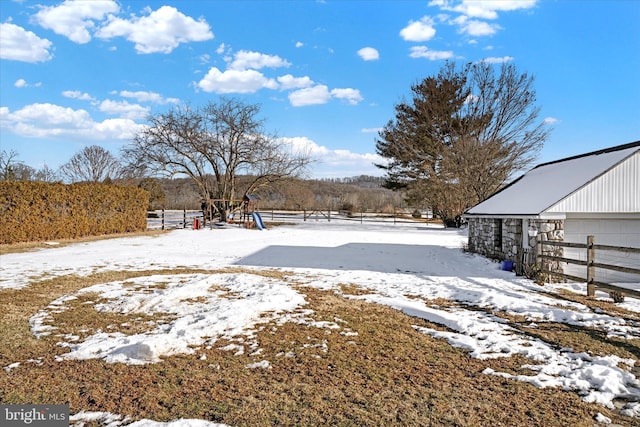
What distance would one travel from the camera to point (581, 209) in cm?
975

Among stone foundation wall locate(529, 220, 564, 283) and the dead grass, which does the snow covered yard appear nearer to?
the dead grass

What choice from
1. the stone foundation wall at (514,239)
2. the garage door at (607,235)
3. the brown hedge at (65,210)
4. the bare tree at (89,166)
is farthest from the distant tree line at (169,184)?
the garage door at (607,235)

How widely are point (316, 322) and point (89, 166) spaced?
4061 cm

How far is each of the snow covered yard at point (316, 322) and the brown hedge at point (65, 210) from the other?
4.94m

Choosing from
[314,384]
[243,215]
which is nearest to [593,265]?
[314,384]

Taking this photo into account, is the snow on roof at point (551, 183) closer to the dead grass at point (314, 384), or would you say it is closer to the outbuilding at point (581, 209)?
the outbuilding at point (581, 209)

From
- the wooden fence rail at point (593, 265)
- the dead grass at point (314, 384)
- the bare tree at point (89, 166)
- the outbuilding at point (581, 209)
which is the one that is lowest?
the dead grass at point (314, 384)

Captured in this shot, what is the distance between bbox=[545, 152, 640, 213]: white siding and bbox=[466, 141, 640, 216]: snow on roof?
145 millimetres

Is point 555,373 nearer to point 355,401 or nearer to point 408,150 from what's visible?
point 355,401

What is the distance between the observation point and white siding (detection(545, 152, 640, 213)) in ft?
32.0

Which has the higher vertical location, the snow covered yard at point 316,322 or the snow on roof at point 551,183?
the snow on roof at point 551,183

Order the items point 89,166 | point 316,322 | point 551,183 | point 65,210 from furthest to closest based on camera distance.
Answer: point 89,166 < point 65,210 < point 551,183 < point 316,322

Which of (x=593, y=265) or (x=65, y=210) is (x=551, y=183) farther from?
(x=65, y=210)

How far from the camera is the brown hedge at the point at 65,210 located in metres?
15.0
